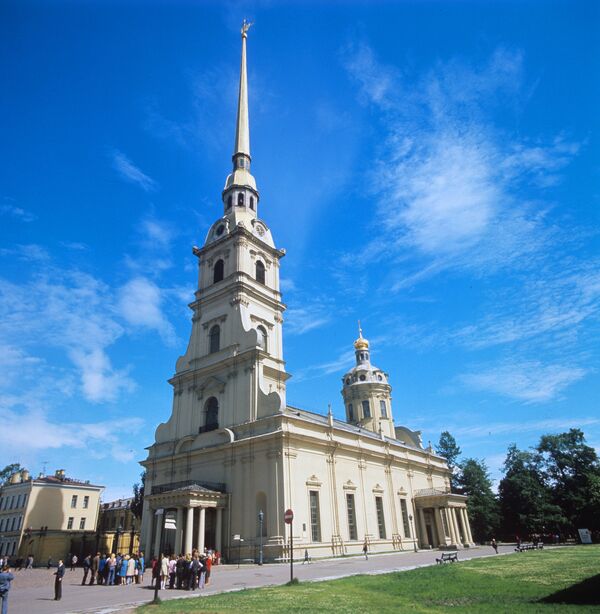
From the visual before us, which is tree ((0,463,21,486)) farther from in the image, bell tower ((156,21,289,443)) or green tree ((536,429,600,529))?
green tree ((536,429,600,529))

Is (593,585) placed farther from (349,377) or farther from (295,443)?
(349,377)

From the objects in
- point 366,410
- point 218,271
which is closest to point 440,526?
point 366,410

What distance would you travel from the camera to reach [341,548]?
1296 inches

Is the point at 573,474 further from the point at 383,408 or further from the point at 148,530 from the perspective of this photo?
the point at 148,530

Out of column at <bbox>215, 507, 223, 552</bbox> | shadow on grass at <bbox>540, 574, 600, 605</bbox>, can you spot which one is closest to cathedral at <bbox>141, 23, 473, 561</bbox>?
column at <bbox>215, 507, 223, 552</bbox>

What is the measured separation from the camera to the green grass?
11328 millimetres

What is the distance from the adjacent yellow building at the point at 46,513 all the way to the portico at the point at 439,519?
34.4 m

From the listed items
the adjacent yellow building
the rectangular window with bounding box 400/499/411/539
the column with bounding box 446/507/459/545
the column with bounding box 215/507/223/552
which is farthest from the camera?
the adjacent yellow building

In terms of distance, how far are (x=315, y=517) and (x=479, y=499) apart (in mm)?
34797

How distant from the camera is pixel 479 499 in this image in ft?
192

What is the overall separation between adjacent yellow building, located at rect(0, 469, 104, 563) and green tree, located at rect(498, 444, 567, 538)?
49381 mm

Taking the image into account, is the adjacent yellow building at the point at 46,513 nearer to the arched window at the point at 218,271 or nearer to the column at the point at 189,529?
the column at the point at 189,529

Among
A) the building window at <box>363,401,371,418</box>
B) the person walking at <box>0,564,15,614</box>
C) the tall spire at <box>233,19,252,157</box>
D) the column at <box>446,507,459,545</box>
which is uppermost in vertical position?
the tall spire at <box>233,19,252,157</box>

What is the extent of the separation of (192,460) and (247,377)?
814cm
